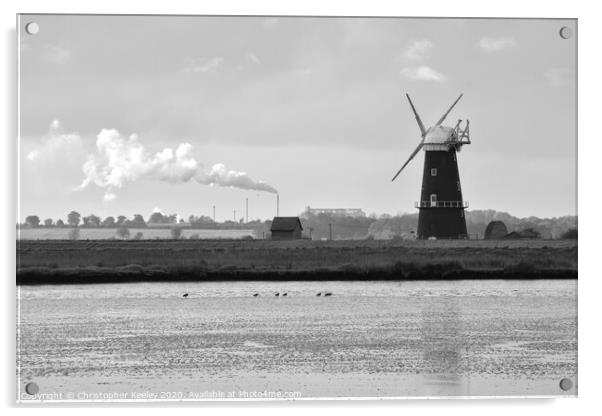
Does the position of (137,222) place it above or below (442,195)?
below

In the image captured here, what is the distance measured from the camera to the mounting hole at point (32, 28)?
318 inches

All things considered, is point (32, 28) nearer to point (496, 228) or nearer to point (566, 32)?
point (566, 32)

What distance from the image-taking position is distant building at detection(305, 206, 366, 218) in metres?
11.5

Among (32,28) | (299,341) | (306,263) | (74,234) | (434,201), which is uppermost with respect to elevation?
(32,28)

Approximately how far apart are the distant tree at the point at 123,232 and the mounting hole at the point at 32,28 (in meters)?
3.76

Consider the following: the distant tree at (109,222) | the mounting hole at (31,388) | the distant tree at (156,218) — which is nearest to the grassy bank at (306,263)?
the distant tree at (156,218)

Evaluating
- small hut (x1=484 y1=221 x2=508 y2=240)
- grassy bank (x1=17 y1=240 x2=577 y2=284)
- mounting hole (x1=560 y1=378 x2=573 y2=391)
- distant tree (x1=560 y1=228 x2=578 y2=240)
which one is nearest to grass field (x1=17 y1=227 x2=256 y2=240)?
small hut (x1=484 y1=221 x2=508 y2=240)

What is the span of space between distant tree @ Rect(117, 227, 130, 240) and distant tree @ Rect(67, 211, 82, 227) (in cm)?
120

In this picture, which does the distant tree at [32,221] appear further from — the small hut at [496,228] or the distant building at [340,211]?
the small hut at [496,228]

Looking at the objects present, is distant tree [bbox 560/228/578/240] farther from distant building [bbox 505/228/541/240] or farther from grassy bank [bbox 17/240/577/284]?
grassy bank [bbox 17/240/577/284]

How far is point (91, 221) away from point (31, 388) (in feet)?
9.86

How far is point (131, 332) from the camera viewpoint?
40.1 ft

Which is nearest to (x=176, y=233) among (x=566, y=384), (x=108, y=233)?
(x=108, y=233)

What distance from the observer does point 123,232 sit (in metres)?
12.0
